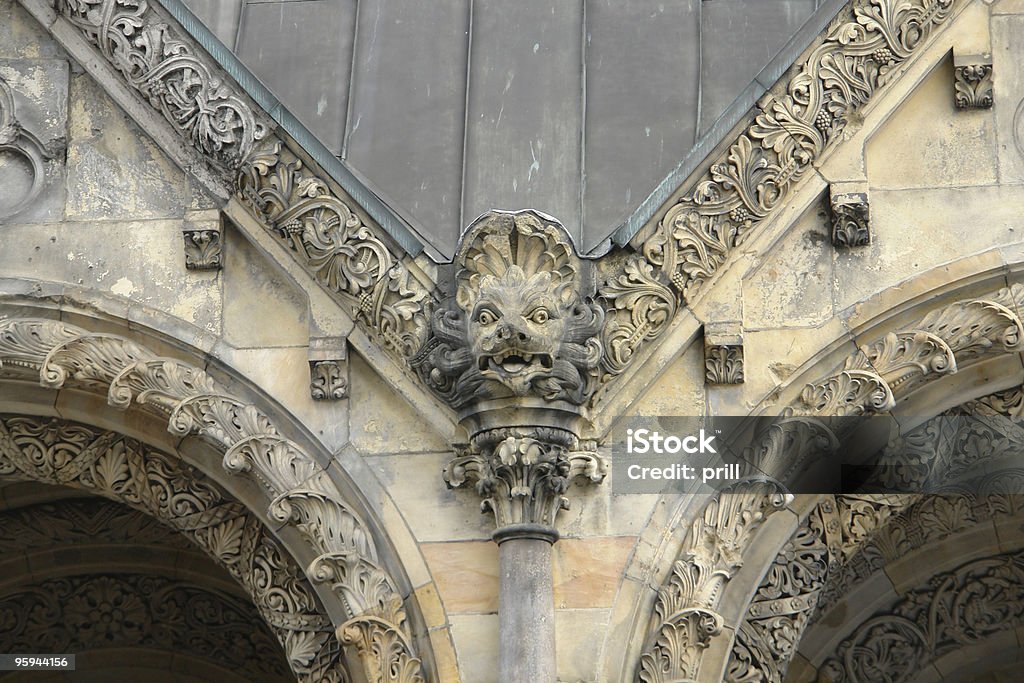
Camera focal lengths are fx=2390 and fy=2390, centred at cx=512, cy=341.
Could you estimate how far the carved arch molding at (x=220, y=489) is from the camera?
1229 cm

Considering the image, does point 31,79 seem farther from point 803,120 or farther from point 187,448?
point 803,120

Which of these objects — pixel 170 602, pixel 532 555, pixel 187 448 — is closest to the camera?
pixel 532 555

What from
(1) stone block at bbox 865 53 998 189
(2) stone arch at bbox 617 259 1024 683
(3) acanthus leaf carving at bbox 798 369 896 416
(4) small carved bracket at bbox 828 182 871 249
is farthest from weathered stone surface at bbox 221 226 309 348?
(1) stone block at bbox 865 53 998 189

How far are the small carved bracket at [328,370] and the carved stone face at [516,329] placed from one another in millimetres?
868

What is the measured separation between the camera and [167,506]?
43.7ft

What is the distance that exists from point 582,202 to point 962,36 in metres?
2.31

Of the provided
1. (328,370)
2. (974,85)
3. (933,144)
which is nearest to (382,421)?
(328,370)

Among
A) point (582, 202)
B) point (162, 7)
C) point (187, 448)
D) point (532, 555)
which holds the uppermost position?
point (162, 7)

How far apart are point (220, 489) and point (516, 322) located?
215 centimetres

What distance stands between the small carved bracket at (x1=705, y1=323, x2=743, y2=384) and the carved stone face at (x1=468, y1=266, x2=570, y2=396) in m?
0.89

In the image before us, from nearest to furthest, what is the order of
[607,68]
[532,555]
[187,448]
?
[532,555], [187,448], [607,68]

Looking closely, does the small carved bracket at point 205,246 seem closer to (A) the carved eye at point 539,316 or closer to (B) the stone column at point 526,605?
(A) the carved eye at point 539,316

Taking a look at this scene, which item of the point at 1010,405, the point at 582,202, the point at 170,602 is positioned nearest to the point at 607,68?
the point at 582,202

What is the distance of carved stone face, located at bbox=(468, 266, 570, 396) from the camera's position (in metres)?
12.1
